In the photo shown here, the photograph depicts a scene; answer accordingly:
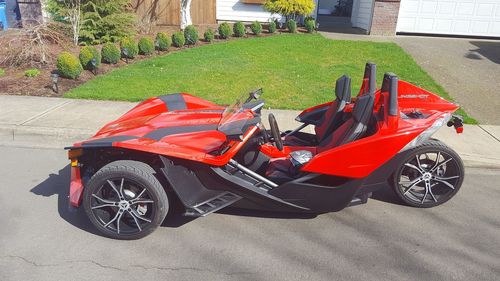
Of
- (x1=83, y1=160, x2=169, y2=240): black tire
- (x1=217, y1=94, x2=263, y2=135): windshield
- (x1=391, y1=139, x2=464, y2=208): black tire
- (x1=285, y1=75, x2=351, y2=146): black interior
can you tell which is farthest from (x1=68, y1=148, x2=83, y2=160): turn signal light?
(x1=391, y1=139, x2=464, y2=208): black tire

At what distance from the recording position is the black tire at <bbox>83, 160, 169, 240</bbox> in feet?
10.2

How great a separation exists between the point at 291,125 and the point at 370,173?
2.44m

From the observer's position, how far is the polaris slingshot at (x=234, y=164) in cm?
316

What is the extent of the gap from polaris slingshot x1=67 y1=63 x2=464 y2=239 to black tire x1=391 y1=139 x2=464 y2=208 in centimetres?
2

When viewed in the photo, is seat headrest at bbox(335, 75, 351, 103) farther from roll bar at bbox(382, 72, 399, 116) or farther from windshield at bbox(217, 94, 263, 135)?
windshield at bbox(217, 94, 263, 135)

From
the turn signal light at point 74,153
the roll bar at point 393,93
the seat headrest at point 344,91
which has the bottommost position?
the turn signal light at point 74,153

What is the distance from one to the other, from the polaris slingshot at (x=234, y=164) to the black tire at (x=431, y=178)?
0.02 metres

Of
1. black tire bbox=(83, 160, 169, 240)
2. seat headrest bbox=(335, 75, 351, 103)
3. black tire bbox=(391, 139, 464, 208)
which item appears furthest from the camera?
seat headrest bbox=(335, 75, 351, 103)

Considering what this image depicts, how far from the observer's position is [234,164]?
10.9 feet

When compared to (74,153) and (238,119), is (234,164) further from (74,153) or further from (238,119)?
(74,153)

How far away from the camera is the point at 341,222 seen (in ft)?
11.9

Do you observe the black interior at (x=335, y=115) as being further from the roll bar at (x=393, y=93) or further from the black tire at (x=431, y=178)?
the black tire at (x=431, y=178)

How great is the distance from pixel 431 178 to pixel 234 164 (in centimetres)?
186

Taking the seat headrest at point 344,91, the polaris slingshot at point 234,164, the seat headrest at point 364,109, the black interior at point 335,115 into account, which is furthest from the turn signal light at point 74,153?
the seat headrest at point 344,91
